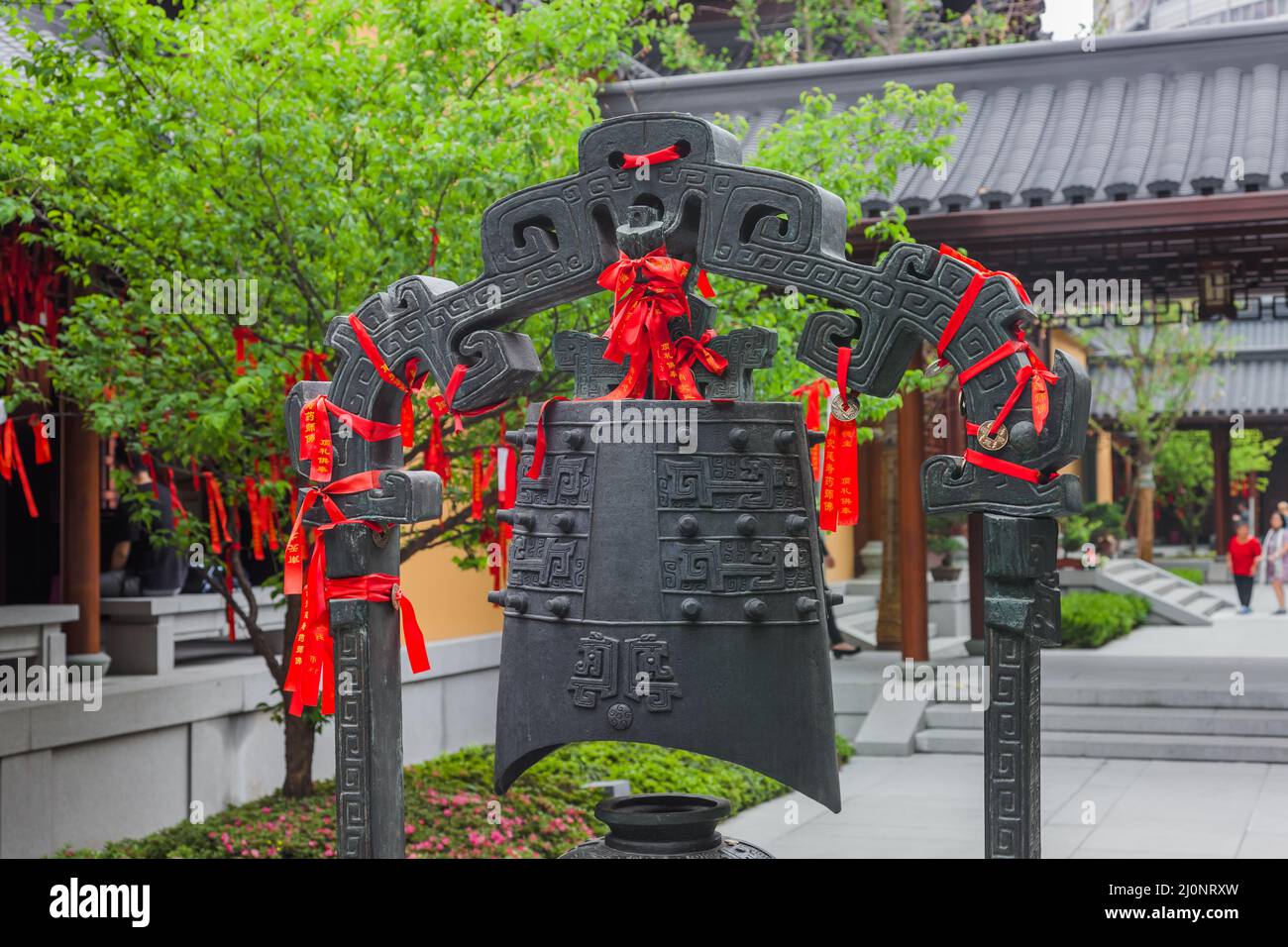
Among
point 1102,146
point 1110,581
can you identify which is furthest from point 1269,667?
point 1110,581

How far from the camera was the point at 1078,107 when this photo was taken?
39.8 ft

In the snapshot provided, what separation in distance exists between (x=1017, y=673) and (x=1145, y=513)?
25.1m

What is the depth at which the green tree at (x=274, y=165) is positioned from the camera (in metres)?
6.91

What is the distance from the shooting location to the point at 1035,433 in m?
3.87

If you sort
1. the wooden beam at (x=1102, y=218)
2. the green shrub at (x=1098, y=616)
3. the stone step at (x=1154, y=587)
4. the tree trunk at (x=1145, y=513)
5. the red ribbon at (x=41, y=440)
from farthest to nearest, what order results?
the tree trunk at (x=1145, y=513) → the stone step at (x=1154, y=587) → the green shrub at (x=1098, y=616) → the wooden beam at (x=1102, y=218) → the red ribbon at (x=41, y=440)

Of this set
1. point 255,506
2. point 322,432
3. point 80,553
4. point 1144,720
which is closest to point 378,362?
point 322,432

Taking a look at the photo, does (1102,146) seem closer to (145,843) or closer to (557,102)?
(557,102)

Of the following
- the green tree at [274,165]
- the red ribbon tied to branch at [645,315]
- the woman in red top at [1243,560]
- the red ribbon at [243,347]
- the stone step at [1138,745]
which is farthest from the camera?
the woman in red top at [1243,560]

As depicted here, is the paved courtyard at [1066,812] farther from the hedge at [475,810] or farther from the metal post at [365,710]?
the metal post at [365,710]

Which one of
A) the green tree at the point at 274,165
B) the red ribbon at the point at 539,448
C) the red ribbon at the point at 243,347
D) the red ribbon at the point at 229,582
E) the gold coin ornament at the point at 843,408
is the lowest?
the red ribbon at the point at 229,582

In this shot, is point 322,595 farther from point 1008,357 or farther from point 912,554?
point 912,554

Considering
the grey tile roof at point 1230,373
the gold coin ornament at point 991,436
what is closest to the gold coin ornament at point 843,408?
the gold coin ornament at point 991,436

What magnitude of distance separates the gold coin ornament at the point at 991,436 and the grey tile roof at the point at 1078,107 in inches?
259

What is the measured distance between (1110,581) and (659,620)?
17307 millimetres
